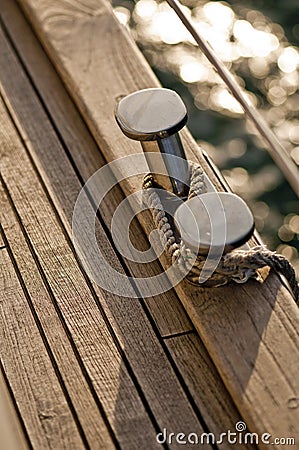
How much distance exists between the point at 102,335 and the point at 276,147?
41 cm

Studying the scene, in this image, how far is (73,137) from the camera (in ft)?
5.66

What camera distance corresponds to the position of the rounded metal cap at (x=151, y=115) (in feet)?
4.55

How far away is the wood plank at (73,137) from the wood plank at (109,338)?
29 mm

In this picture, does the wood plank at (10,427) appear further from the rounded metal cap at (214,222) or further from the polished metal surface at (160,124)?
the polished metal surface at (160,124)

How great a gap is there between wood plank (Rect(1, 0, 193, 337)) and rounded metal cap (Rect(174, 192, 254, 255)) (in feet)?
0.50

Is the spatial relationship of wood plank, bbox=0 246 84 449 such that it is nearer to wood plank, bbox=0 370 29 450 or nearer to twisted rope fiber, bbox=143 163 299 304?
wood plank, bbox=0 370 29 450

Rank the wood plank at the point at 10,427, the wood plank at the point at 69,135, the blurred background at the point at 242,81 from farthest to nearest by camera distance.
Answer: the blurred background at the point at 242,81 < the wood plank at the point at 69,135 < the wood plank at the point at 10,427

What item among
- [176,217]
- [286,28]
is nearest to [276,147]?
[176,217]

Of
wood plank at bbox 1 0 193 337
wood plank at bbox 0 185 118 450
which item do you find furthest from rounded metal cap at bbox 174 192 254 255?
wood plank at bbox 0 185 118 450

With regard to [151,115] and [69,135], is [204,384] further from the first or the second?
[69,135]

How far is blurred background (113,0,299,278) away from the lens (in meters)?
3.04

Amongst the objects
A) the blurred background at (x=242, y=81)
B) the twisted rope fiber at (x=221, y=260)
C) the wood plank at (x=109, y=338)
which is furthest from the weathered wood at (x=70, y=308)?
the blurred background at (x=242, y=81)

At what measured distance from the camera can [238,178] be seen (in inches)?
121

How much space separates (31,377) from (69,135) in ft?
1.99
